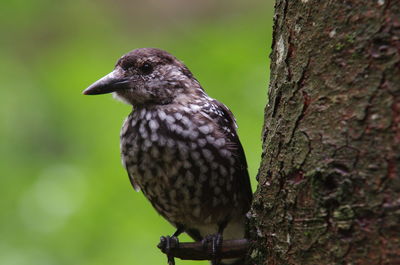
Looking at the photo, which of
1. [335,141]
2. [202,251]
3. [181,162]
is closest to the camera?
[335,141]

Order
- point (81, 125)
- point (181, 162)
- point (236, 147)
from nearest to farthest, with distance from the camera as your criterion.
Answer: point (181, 162) → point (236, 147) → point (81, 125)

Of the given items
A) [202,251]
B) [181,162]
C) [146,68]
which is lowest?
[202,251]

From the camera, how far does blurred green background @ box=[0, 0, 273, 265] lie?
13.5ft

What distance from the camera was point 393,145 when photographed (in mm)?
2062

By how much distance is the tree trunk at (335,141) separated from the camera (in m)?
2.08

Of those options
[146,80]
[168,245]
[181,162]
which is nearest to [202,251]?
[168,245]

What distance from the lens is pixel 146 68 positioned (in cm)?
354

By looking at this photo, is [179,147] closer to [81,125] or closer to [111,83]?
[111,83]

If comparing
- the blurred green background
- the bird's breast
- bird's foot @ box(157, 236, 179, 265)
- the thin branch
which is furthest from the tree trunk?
the blurred green background

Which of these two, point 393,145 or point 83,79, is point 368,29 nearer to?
point 393,145

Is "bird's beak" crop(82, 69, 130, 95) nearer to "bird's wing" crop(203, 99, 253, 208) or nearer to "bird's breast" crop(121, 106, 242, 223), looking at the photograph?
"bird's breast" crop(121, 106, 242, 223)

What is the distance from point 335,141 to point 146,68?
1.56 m

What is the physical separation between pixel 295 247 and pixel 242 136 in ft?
6.95

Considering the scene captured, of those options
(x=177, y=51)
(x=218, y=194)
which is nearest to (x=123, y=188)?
(x=218, y=194)
